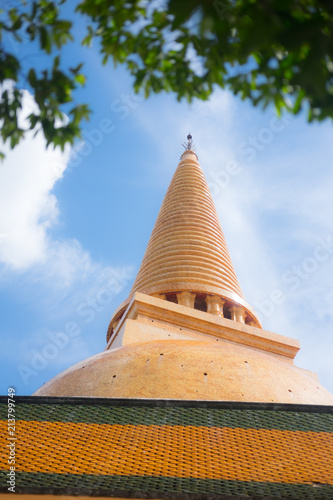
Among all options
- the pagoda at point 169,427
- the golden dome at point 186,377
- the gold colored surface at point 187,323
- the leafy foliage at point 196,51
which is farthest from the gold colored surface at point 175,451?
the gold colored surface at point 187,323

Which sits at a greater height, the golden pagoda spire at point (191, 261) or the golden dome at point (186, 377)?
the golden pagoda spire at point (191, 261)

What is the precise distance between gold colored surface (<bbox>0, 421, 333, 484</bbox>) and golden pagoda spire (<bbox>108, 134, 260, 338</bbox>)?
7854 millimetres

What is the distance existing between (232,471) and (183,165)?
1772cm

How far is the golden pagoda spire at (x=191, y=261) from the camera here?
14297mm

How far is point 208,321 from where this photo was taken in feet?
40.7

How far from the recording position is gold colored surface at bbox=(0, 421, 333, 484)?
4.96 meters

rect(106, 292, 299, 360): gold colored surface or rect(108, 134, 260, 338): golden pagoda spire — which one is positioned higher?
rect(108, 134, 260, 338): golden pagoda spire

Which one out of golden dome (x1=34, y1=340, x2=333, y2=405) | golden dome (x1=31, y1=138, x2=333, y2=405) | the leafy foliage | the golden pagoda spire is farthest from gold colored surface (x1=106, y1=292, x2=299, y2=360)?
the leafy foliage

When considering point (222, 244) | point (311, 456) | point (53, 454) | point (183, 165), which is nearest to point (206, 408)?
point (311, 456)

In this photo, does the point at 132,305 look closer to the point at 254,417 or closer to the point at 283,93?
the point at 254,417

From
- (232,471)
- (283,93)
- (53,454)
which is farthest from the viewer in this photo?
(53,454)

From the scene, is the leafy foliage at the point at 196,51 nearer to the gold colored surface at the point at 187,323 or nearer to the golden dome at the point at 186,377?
the golden dome at the point at 186,377

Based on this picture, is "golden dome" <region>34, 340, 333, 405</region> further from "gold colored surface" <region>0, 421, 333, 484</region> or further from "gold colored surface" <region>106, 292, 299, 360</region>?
"gold colored surface" <region>106, 292, 299, 360</region>

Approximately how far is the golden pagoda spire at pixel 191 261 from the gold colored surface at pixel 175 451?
7.85m
